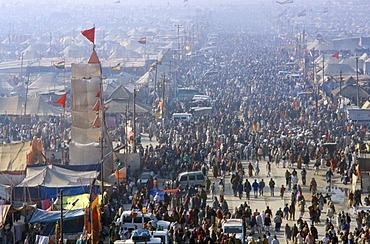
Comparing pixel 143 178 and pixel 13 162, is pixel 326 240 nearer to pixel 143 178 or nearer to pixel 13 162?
pixel 143 178

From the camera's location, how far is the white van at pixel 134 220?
Result: 22.4 meters

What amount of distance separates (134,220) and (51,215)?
176 cm

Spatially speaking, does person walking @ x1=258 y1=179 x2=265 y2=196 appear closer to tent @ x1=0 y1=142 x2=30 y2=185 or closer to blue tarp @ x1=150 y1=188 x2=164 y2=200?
blue tarp @ x1=150 y1=188 x2=164 y2=200

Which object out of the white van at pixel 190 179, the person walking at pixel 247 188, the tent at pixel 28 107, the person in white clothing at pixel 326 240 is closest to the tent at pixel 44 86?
the tent at pixel 28 107

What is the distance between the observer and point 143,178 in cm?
2838

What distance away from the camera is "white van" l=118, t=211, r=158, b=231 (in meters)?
22.4

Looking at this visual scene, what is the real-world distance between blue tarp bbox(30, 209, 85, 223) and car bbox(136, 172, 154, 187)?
5199 millimetres

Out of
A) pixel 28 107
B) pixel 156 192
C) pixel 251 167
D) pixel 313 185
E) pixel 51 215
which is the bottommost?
pixel 28 107

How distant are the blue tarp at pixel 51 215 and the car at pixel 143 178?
5.20 m

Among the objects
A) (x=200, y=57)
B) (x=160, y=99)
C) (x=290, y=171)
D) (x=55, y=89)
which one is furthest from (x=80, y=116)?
(x=200, y=57)

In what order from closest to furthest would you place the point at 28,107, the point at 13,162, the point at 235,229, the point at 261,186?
the point at 235,229 → the point at 261,186 → the point at 13,162 → the point at 28,107

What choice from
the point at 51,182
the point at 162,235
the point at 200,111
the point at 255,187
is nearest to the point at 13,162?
the point at 51,182

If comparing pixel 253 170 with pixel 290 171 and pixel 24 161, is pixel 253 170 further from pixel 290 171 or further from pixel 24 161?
pixel 24 161

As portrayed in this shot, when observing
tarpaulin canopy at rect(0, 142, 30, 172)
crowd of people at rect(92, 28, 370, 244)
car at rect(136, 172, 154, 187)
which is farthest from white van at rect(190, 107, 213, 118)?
tarpaulin canopy at rect(0, 142, 30, 172)
